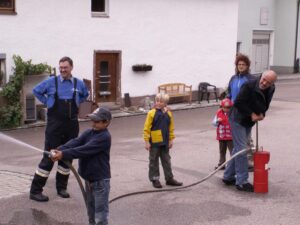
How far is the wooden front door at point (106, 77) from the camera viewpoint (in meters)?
17.8

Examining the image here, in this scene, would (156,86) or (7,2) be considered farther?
(156,86)

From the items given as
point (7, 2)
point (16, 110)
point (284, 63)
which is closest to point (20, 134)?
point (16, 110)

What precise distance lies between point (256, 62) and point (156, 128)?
83.3ft

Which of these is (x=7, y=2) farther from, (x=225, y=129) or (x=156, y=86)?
(x=225, y=129)

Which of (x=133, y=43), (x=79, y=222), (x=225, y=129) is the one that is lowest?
(x=79, y=222)

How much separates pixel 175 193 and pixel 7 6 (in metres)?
9.39

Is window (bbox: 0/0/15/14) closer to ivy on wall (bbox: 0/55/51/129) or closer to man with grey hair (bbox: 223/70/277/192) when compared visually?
ivy on wall (bbox: 0/55/51/129)

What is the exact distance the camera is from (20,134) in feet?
46.3

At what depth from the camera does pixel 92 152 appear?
584cm

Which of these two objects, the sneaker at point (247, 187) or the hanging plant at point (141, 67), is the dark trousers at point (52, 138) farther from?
the hanging plant at point (141, 67)

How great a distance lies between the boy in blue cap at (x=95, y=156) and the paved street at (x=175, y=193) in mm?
697

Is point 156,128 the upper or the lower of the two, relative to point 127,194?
upper

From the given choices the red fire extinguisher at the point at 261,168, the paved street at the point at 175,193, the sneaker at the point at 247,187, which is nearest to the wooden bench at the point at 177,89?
the paved street at the point at 175,193

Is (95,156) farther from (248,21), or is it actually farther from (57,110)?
(248,21)
